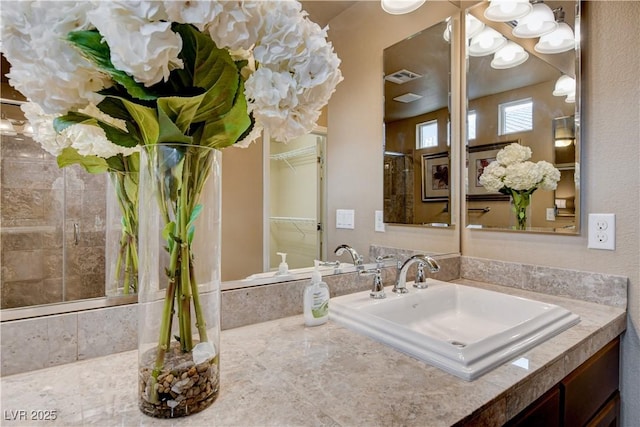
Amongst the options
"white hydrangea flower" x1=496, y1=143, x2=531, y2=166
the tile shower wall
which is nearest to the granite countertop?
the tile shower wall

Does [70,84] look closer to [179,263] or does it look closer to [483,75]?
[179,263]

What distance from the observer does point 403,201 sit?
1.61 meters

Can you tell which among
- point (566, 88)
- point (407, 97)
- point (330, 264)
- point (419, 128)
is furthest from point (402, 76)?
point (330, 264)

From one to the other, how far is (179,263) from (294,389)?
315 mm

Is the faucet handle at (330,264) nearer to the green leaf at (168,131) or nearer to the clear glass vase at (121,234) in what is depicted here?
the clear glass vase at (121,234)

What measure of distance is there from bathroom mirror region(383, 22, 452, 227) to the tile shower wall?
1174 mm

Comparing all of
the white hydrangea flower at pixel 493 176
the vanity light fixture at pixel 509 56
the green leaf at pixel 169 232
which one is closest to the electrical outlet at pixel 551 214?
the white hydrangea flower at pixel 493 176

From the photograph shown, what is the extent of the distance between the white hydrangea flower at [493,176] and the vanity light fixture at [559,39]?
476 millimetres

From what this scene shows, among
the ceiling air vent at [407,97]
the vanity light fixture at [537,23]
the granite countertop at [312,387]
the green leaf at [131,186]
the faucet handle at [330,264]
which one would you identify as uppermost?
the vanity light fixture at [537,23]

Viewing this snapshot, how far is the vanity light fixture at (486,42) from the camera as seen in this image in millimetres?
1526

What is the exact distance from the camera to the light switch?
1.39 meters

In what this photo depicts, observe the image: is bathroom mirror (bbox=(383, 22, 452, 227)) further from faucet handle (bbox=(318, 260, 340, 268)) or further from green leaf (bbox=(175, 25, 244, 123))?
green leaf (bbox=(175, 25, 244, 123))

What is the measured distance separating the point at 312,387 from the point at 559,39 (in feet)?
4.94

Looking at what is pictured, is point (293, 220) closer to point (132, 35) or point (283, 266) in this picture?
point (283, 266)
